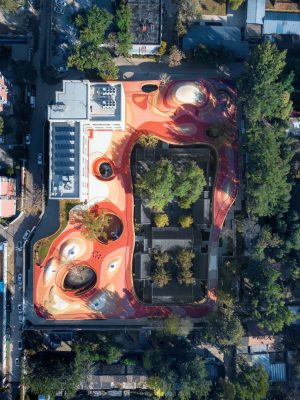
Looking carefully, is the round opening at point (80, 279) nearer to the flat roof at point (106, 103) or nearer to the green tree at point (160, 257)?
the green tree at point (160, 257)

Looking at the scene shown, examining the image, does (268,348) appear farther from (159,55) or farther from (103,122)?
(159,55)

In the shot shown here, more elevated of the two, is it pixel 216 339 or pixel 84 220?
pixel 84 220

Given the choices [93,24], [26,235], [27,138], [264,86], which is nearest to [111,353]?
[26,235]

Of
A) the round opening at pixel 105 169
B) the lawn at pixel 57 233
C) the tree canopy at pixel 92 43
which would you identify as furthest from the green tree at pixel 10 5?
the lawn at pixel 57 233

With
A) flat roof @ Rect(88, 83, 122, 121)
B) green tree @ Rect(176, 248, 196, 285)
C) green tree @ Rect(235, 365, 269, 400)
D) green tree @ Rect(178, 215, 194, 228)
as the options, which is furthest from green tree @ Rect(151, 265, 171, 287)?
flat roof @ Rect(88, 83, 122, 121)

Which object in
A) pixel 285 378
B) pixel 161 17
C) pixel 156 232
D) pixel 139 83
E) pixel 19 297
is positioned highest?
pixel 161 17

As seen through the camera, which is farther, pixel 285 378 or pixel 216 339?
pixel 285 378

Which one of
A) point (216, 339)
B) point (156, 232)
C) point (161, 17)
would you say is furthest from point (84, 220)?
point (161, 17)

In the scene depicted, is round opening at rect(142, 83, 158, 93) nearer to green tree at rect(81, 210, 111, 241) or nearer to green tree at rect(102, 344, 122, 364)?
green tree at rect(81, 210, 111, 241)

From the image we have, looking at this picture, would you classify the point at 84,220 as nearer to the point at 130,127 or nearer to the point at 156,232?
the point at 156,232
